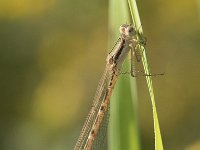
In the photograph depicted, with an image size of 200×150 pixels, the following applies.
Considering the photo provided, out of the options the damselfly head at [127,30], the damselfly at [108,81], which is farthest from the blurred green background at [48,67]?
the damselfly head at [127,30]

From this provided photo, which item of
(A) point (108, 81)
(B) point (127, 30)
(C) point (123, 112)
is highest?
(B) point (127, 30)

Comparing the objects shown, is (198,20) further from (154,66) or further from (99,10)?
(99,10)

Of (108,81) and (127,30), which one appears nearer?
(127,30)

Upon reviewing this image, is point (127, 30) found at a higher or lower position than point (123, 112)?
higher

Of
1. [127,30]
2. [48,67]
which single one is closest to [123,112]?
[127,30]

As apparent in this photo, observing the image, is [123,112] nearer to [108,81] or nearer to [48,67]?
[108,81]

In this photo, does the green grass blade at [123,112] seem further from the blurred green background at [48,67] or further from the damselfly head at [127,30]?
the blurred green background at [48,67]

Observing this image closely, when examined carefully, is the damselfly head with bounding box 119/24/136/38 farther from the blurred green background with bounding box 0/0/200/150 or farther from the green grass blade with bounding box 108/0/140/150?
the blurred green background with bounding box 0/0/200/150

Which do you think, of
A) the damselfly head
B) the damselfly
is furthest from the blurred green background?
the damselfly head
